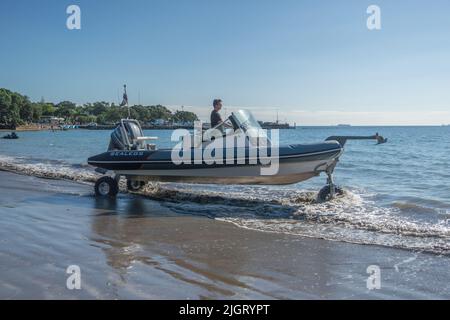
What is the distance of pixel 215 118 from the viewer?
446 inches

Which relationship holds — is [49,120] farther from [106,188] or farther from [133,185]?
[106,188]

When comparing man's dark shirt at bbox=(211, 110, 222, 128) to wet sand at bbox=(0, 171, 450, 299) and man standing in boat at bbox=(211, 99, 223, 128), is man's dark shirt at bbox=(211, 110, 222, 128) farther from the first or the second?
wet sand at bbox=(0, 171, 450, 299)

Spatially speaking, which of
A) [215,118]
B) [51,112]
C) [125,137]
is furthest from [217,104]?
[51,112]

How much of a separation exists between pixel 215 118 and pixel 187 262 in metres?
5.98

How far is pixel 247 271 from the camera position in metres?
5.49

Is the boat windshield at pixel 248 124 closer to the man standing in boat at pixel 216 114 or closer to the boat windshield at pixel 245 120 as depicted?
the boat windshield at pixel 245 120

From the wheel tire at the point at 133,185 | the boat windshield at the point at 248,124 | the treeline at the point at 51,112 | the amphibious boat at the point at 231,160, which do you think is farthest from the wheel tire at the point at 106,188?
the treeline at the point at 51,112

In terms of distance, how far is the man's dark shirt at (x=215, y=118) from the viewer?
1130cm

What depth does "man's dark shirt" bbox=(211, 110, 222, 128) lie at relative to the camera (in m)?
11.3

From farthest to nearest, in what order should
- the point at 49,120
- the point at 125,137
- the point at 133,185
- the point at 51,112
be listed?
the point at 51,112, the point at 49,120, the point at 133,185, the point at 125,137

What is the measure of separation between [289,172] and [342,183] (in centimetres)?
686

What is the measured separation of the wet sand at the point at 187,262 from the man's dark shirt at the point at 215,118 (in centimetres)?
306
